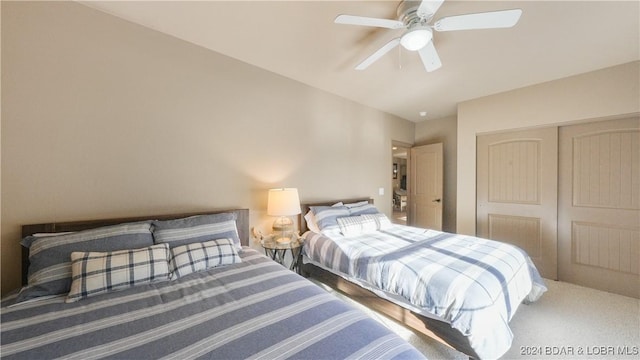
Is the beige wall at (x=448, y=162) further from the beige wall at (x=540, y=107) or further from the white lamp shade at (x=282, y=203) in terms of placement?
the white lamp shade at (x=282, y=203)

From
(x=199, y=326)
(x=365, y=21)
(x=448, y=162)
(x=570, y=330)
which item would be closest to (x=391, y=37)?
(x=365, y=21)

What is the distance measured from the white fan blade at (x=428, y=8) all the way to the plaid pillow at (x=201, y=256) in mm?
2064

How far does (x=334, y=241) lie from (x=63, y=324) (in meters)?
1.85

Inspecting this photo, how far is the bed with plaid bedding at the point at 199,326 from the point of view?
0.83 m

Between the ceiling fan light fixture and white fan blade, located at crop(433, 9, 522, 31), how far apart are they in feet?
0.20

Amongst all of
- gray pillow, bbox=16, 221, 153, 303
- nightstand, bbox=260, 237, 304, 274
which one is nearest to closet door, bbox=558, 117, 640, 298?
nightstand, bbox=260, 237, 304, 274

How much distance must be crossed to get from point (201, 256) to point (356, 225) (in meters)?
1.67

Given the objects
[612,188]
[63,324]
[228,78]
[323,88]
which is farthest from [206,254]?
[612,188]

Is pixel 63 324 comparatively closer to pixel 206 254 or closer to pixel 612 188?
pixel 206 254

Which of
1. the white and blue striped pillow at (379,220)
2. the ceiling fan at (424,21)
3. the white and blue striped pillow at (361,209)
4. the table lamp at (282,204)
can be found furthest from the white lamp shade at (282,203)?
the ceiling fan at (424,21)

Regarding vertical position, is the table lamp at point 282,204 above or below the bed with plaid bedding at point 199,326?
above

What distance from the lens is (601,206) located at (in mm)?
2611

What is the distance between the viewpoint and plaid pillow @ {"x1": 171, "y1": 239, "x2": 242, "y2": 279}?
4.92 ft

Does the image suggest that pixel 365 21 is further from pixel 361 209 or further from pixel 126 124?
pixel 361 209
